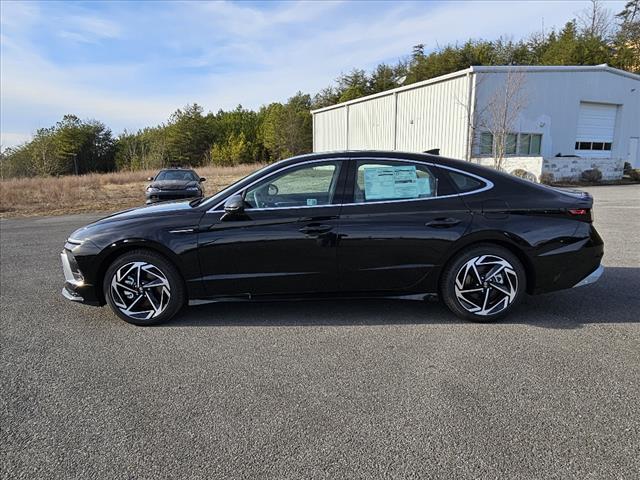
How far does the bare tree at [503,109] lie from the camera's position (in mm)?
24312

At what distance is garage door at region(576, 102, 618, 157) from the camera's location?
89.7ft

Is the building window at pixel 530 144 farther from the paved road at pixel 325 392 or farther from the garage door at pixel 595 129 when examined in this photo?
the paved road at pixel 325 392

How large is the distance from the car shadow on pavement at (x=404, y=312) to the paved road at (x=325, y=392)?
2cm

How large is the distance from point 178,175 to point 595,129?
1002 inches

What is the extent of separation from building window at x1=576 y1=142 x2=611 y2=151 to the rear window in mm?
27693

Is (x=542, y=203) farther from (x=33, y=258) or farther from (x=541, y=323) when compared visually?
(x=33, y=258)

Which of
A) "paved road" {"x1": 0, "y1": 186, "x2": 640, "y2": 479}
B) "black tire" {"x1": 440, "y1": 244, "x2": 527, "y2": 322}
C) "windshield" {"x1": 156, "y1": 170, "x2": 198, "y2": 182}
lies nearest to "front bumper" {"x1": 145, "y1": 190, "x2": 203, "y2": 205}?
"windshield" {"x1": 156, "y1": 170, "x2": 198, "y2": 182}

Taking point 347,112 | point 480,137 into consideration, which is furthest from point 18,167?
point 480,137

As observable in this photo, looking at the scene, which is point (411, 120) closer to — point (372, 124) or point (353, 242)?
point (372, 124)

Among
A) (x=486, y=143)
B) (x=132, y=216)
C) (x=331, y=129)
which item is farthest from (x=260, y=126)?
(x=132, y=216)

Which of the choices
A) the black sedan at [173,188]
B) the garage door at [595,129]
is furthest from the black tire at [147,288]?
the garage door at [595,129]

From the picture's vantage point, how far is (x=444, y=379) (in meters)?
3.17

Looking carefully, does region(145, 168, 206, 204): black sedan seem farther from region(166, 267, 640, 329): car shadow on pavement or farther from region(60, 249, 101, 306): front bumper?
region(166, 267, 640, 329): car shadow on pavement

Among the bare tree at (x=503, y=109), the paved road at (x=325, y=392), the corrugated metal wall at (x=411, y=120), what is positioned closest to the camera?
the paved road at (x=325, y=392)
